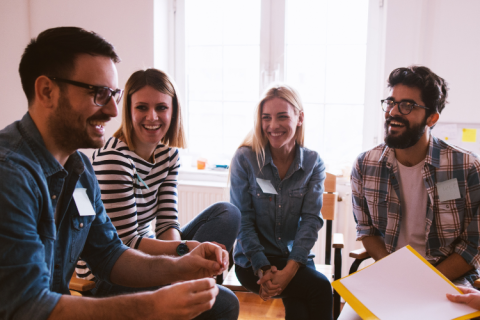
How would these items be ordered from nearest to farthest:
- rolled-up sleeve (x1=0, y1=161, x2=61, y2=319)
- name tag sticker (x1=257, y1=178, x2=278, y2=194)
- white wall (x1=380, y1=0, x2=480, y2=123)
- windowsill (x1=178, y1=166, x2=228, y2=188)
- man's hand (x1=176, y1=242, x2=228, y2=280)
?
1. rolled-up sleeve (x1=0, y1=161, x2=61, y2=319)
2. man's hand (x1=176, y1=242, x2=228, y2=280)
3. name tag sticker (x1=257, y1=178, x2=278, y2=194)
4. white wall (x1=380, y1=0, x2=480, y2=123)
5. windowsill (x1=178, y1=166, x2=228, y2=188)

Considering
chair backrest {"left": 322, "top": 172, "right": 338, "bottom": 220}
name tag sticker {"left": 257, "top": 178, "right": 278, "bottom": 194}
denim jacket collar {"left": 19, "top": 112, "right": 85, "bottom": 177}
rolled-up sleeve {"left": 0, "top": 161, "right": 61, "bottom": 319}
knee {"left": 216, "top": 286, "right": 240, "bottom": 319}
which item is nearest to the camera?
rolled-up sleeve {"left": 0, "top": 161, "right": 61, "bottom": 319}

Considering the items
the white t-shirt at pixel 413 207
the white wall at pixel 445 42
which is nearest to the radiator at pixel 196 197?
the white t-shirt at pixel 413 207

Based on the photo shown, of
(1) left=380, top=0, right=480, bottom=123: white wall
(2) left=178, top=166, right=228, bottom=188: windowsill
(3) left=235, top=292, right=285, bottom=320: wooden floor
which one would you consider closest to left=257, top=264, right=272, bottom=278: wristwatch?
(3) left=235, top=292, right=285, bottom=320: wooden floor

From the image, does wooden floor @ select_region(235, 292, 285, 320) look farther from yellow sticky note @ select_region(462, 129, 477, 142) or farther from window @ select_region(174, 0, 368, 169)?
yellow sticky note @ select_region(462, 129, 477, 142)

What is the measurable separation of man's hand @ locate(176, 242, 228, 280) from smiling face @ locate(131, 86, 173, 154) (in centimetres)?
65

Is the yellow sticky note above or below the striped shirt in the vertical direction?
above

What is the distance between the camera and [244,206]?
6.22 feet

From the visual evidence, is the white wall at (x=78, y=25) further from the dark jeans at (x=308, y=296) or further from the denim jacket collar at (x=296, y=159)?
the dark jeans at (x=308, y=296)

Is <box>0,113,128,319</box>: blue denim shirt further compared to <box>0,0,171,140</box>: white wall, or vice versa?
<box>0,0,171,140</box>: white wall

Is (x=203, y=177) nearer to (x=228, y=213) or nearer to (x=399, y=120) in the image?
(x=228, y=213)

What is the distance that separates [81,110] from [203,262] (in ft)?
2.04

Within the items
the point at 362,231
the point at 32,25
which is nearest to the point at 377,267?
the point at 362,231

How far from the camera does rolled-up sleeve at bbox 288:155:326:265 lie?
1.75m

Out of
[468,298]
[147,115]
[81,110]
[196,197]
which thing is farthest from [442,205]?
[196,197]
